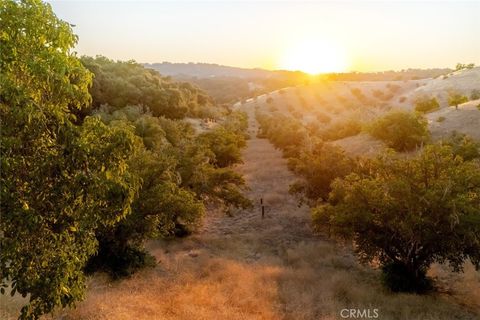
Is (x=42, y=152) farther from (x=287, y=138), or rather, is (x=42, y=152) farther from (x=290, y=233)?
(x=287, y=138)

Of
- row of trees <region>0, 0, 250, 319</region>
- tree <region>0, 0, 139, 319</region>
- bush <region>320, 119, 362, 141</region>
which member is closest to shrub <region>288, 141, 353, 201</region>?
row of trees <region>0, 0, 250, 319</region>

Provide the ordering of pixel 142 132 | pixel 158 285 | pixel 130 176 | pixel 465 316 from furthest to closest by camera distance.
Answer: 1. pixel 142 132
2. pixel 158 285
3. pixel 465 316
4. pixel 130 176

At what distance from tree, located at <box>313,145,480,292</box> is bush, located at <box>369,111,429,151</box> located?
23.5 metres

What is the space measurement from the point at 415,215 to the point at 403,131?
88.0ft

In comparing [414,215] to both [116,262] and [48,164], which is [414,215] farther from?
[48,164]

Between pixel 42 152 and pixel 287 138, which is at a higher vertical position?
pixel 42 152

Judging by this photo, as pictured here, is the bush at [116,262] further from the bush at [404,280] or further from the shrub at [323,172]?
the shrub at [323,172]

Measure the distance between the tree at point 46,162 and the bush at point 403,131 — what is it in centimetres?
3740

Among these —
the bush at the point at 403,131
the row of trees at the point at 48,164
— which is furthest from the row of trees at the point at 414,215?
the bush at the point at 403,131

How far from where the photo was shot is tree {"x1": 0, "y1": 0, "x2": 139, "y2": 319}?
271 inches

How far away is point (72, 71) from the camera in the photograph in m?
7.62

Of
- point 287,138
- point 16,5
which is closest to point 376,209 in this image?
point 16,5

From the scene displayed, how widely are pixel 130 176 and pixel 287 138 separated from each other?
155 ft

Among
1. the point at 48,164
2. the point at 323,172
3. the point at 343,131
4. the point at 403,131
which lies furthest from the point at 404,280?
the point at 343,131
